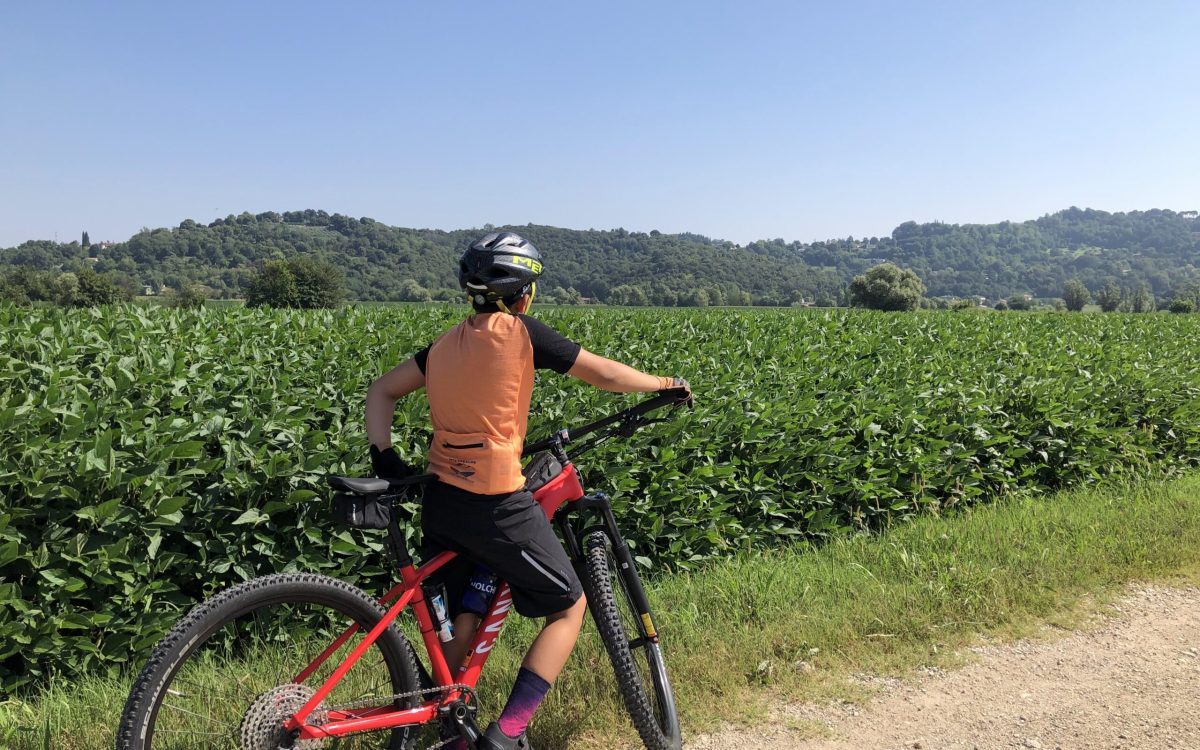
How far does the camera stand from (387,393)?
9.21 ft

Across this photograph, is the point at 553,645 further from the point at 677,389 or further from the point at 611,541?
the point at 677,389

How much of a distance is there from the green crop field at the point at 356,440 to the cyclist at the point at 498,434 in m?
1.32

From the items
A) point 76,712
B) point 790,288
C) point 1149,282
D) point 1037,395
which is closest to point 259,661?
point 76,712

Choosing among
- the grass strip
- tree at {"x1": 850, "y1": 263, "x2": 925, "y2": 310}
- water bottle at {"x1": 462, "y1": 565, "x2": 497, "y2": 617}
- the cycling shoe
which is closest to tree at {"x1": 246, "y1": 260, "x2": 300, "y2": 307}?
tree at {"x1": 850, "y1": 263, "x2": 925, "y2": 310}

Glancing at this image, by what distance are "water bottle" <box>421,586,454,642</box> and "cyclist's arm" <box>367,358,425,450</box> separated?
565 millimetres

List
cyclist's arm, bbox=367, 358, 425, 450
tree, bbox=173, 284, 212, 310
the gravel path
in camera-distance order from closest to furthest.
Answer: cyclist's arm, bbox=367, 358, 425, 450 < the gravel path < tree, bbox=173, 284, 212, 310

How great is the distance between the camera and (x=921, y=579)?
4.93 m

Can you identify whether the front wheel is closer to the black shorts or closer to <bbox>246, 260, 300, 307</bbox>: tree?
the black shorts

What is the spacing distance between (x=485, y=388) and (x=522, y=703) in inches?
46.7

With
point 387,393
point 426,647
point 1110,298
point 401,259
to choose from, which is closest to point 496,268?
point 387,393

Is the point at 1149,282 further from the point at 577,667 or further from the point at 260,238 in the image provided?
the point at 577,667

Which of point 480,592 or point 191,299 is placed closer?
point 480,592

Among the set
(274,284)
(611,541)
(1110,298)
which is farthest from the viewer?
(1110,298)

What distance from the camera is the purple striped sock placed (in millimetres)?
2695
